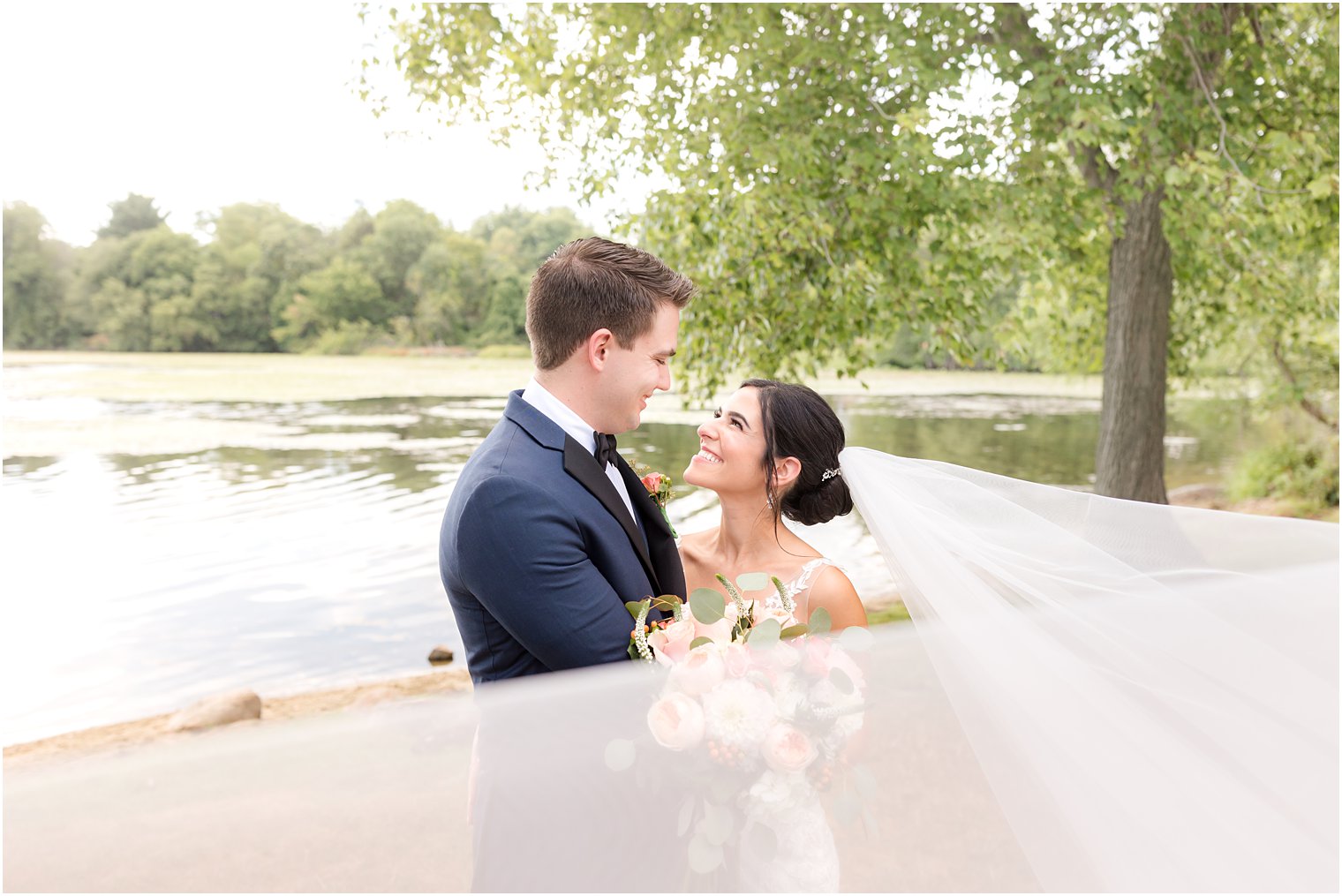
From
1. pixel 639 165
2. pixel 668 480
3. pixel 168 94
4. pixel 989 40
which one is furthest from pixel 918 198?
pixel 168 94

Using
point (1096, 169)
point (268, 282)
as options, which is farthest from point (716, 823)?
point (268, 282)

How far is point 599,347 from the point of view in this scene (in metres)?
2.12

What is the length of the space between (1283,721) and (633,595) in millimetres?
1377

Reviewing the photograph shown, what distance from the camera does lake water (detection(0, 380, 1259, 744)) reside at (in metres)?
9.79

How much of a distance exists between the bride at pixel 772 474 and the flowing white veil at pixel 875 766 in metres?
0.38

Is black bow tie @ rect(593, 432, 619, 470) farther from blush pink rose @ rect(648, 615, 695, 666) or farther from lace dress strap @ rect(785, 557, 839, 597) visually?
lace dress strap @ rect(785, 557, 839, 597)

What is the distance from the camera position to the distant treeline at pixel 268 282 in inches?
1416

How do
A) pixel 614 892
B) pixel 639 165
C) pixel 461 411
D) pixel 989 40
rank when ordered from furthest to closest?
pixel 461 411 < pixel 639 165 < pixel 989 40 < pixel 614 892

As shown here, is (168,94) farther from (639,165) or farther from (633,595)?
(633,595)

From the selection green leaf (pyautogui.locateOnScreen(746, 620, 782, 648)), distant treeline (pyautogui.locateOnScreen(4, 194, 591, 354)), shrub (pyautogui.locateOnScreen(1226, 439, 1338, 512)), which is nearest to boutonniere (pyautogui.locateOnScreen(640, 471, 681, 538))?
green leaf (pyautogui.locateOnScreen(746, 620, 782, 648))

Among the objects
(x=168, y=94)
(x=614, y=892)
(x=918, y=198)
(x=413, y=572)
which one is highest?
(x=168, y=94)

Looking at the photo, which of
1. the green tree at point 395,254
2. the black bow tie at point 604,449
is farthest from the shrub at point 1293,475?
the green tree at point 395,254

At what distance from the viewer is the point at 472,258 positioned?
36.6 m

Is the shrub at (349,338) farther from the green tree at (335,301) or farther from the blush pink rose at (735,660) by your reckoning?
the blush pink rose at (735,660)
